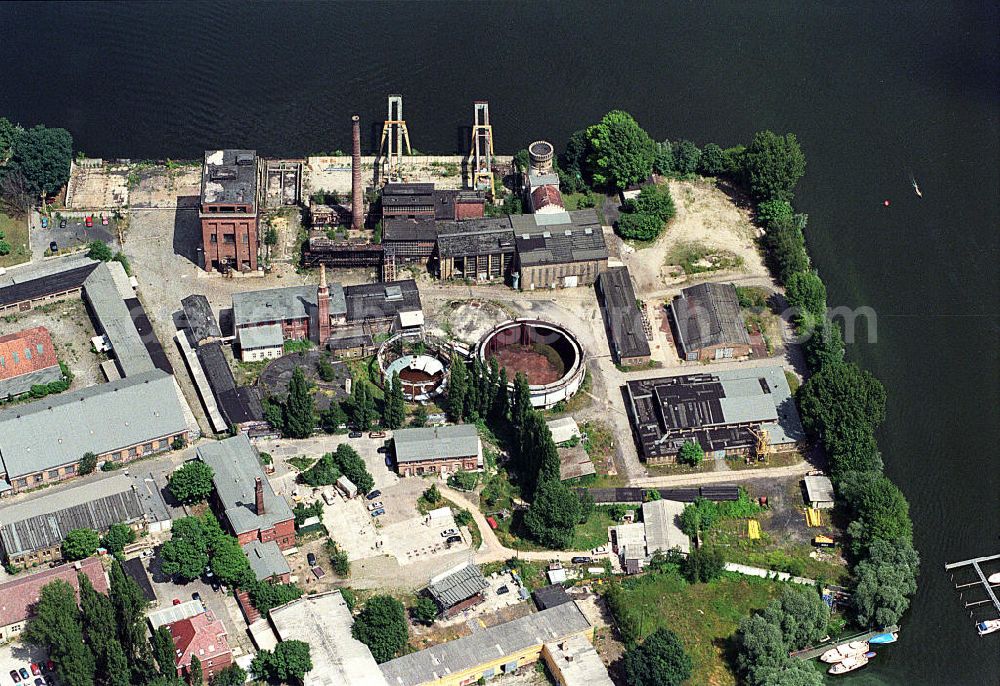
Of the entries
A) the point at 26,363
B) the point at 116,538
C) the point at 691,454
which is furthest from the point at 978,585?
the point at 26,363

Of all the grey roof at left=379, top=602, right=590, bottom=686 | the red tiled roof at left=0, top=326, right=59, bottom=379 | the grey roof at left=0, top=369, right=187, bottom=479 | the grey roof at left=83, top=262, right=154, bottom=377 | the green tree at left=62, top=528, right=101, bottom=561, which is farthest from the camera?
the grey roof at left=83, top=262, right=154, bottom=377

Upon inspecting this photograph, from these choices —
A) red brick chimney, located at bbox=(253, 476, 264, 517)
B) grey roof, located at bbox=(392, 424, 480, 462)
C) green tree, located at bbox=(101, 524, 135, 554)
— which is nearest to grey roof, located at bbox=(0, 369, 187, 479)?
green tree, located at bbox=(101, 524, 135, 554)

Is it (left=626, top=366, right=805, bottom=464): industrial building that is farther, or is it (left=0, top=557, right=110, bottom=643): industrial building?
(left=626, top=366, right=805, bottom=464): industrial building

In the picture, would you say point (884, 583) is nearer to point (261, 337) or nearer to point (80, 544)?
point (261, 337)

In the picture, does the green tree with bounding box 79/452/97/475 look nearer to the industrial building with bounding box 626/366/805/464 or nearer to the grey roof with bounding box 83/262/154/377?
the grey roof with bounding box 83/262/154/377

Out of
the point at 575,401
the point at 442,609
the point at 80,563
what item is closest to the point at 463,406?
the point at 575,401

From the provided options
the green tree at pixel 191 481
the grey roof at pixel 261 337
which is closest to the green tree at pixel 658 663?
the green tree at pixel 191 481
